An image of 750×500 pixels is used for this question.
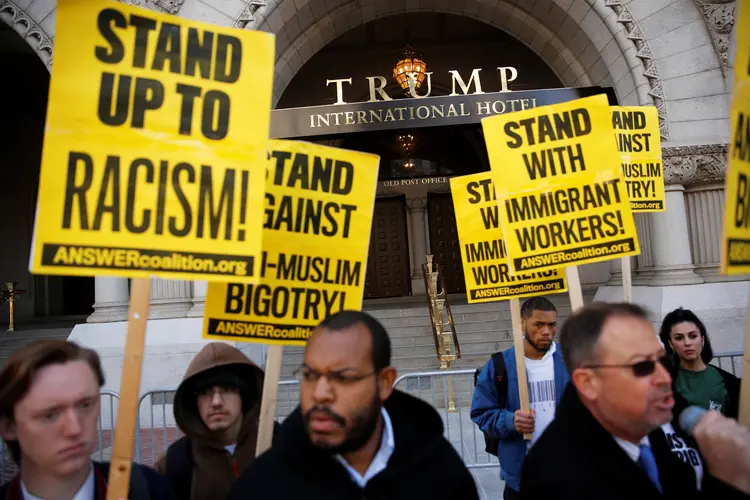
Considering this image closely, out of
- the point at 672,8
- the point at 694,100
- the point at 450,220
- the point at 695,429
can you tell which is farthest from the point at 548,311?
the point at 450,220

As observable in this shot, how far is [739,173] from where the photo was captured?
6.63 ft

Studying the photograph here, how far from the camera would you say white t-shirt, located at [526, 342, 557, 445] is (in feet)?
10.6

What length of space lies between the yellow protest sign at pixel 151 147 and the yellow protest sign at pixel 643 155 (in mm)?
4329

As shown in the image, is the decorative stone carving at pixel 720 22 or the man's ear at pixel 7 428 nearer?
the man's ear at pixel 7 428

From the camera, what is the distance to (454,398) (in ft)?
25.0

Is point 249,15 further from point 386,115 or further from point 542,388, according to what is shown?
point 542,388

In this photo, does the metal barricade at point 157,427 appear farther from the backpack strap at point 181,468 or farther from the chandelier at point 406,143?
the chandelier at point 406,143

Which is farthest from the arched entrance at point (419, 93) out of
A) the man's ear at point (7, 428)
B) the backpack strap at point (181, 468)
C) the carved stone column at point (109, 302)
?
the man's ear at point (7, 428)

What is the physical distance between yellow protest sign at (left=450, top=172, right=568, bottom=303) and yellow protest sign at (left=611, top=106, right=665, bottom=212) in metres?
2.04

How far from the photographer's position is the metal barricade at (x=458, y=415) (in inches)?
200

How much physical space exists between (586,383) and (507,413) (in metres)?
1.63

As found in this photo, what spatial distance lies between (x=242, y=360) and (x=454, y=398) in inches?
223

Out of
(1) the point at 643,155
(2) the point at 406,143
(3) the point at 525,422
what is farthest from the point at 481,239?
(2) the point at 406,143

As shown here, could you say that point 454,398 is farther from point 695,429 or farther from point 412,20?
point 412,20
